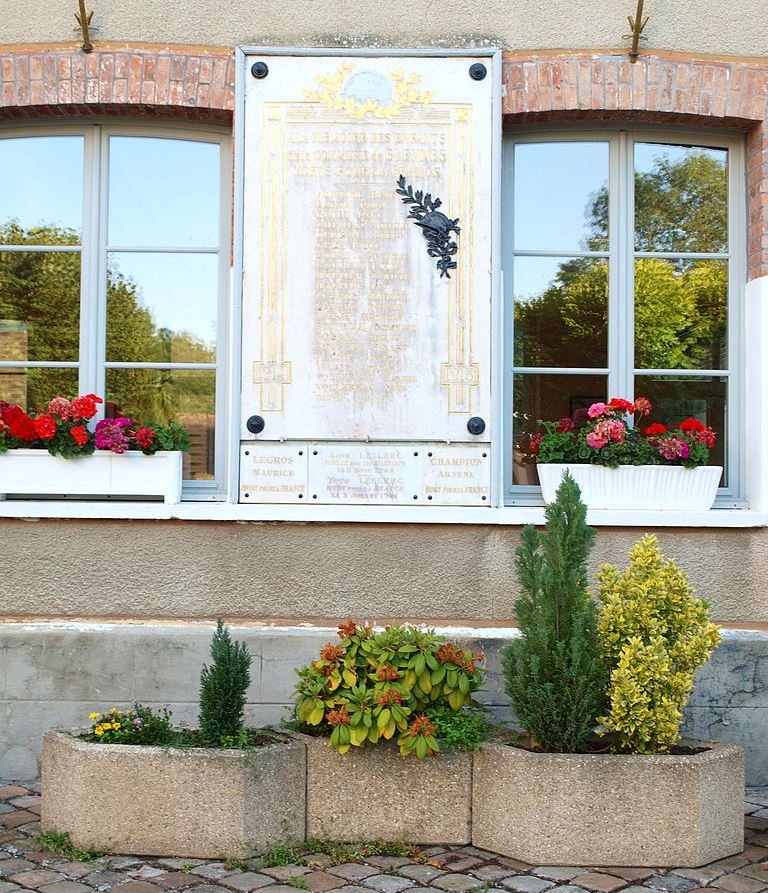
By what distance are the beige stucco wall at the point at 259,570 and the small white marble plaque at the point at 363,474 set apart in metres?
0.14

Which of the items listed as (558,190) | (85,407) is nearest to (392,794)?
(85,407)

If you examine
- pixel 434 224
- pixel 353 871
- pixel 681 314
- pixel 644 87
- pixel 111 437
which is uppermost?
pixel 644 87

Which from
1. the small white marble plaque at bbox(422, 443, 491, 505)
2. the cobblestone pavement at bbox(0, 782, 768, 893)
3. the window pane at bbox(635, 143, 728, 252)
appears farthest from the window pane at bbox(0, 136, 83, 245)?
the cobblestone pavement at bbox(0, 782, 768, 893)

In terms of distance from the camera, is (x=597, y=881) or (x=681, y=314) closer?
(x=597, y=881)

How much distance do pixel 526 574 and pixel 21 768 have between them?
8.56 ft

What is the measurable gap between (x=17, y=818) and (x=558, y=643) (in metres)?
2.38

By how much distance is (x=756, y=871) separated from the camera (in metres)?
3.95

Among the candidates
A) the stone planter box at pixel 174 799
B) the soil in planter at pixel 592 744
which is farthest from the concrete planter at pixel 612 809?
the stone planter box at pixel 174 799

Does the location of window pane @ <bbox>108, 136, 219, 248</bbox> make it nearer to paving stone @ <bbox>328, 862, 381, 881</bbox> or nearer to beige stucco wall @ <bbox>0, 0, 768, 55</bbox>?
beige stucco wall @ <bbox>0, 0, 768, 55</bbox>

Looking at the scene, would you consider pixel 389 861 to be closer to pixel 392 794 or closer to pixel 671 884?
pixel 392 794

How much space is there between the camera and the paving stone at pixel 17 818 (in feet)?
14.4

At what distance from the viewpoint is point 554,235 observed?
5.55 meters

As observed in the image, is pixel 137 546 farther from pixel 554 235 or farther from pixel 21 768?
pixel 554 235

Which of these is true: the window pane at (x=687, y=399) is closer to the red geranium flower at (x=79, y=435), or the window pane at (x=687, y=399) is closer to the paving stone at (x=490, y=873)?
the paving stone at (x=490, y=873)
